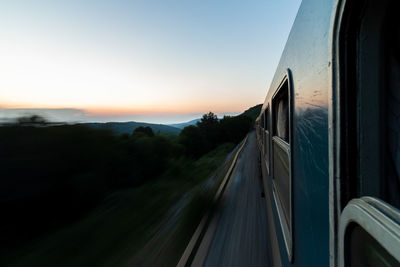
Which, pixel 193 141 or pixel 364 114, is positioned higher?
pixel 364 114

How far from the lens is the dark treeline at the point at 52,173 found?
76.0 inches

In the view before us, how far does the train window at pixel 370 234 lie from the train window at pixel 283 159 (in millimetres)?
718

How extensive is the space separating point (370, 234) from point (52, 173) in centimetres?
281

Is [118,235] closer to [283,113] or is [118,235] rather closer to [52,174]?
[52,174]

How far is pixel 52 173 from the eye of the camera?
217cm

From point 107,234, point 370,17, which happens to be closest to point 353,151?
point 370,17

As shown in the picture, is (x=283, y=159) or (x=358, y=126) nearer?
(x=358, y=126)

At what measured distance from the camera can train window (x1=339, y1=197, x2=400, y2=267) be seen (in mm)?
345

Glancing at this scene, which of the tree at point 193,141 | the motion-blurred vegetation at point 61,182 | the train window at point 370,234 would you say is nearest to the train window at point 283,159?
the train window at point 370,234

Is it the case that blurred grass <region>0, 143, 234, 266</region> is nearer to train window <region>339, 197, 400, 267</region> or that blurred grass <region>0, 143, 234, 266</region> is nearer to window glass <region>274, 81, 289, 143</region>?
window glass <region>274, 81, 289, 143</region>

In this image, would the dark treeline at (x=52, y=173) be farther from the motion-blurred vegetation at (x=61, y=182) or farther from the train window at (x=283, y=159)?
the train window at (x=283, y=159)

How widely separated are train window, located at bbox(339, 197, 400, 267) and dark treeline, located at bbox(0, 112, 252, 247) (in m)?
2.75

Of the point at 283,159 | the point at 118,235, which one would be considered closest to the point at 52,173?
the point at 118,235

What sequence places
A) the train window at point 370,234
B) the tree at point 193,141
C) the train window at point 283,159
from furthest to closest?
the tree at point 193,141 → the train window at point 283,159 → the train window at point 370,234
